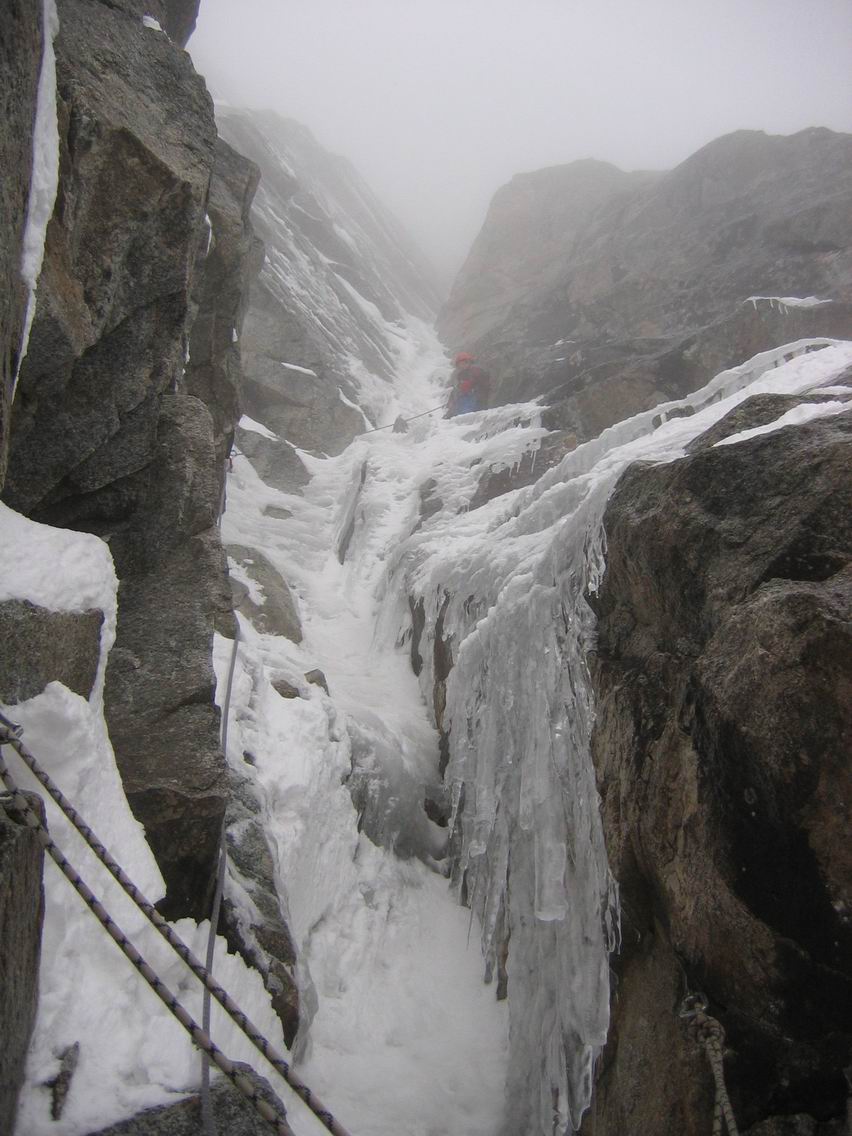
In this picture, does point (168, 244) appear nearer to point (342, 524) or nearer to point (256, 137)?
point (342, 524)

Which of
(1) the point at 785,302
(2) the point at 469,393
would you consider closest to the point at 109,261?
(2) the point at 469,393

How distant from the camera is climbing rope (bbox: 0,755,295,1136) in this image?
195cm

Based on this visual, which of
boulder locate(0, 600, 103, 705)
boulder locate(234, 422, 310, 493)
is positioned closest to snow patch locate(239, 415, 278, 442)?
boulder locate(234, 422, 310, 493)

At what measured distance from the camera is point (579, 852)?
433cm

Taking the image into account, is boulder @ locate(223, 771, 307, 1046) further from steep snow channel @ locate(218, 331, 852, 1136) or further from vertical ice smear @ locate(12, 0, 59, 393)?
vertical ice smear @ locate(12, 0, 59, 393)

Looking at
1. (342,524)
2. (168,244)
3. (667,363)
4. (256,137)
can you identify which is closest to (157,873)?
(168,244)

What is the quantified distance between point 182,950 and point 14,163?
3208 millimetres

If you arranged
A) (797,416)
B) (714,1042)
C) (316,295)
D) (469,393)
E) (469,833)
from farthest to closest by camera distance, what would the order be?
(316,295) → (469,393) → (469,833) → (797,416) → (714,1042)

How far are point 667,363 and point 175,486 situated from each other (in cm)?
1094

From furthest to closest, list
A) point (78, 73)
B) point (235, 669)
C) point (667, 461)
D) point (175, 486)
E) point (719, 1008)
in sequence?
point (235, 669), point (175, 486), point (667, 461), point (78, 73), point (719, 1008)

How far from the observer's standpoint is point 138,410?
487cm

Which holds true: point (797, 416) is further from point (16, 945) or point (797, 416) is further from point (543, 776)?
point (16, 945)

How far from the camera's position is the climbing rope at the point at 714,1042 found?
A: 275 centimetres

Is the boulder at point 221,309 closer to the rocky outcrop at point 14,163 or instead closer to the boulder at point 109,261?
the boulder at point 109,261
